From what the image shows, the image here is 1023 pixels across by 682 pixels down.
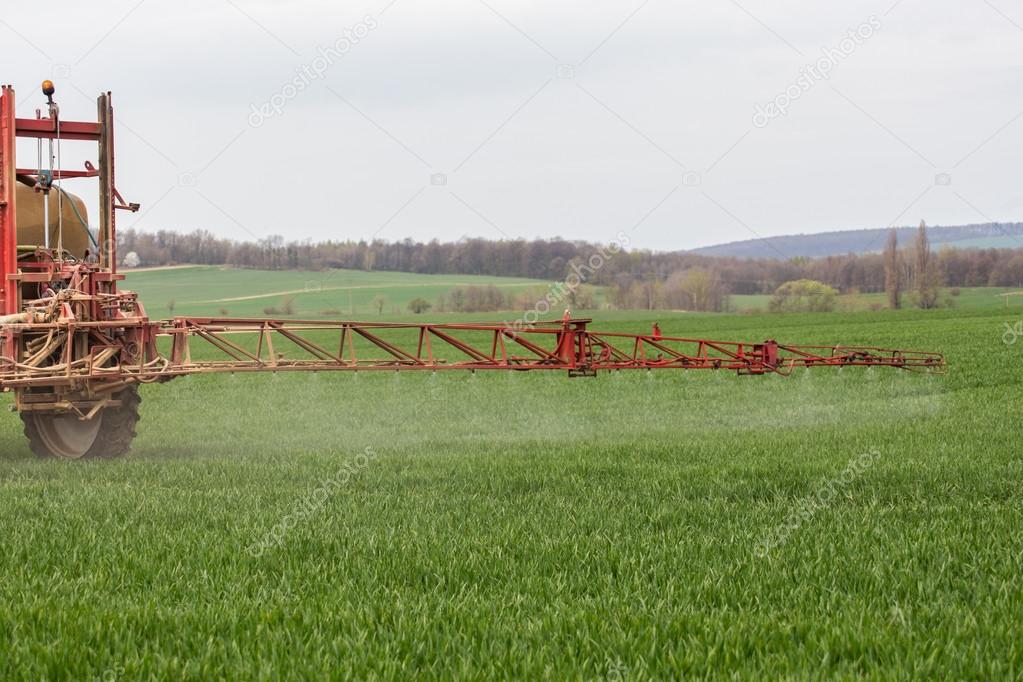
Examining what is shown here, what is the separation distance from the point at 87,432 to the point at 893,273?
6614 cm

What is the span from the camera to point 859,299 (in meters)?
71.5

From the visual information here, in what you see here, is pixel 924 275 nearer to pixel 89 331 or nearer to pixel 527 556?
pixel 89 331

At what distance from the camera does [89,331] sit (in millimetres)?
Result: 12023

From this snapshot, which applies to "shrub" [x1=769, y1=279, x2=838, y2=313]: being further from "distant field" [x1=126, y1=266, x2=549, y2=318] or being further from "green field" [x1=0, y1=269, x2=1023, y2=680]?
"green field" [x1=0, y1=269, x2=1023, y2=680]

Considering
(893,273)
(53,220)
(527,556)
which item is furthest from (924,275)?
(527,556)

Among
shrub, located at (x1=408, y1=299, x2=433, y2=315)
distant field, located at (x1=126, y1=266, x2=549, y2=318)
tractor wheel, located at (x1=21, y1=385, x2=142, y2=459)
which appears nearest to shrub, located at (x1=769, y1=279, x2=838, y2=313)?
distant field, located at (x1=126, y1=266, x2=549, y2=318)

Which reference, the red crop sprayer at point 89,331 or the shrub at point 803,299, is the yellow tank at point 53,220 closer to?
the red crop sprayer at point 89,331

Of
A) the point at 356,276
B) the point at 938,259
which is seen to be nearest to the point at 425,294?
the point at 356,276

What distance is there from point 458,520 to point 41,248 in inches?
277

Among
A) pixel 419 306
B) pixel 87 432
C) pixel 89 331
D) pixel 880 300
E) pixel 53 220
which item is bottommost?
pixel 419 306

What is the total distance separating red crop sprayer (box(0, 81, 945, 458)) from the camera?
11.7m

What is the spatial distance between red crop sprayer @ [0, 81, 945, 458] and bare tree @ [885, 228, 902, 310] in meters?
59.1

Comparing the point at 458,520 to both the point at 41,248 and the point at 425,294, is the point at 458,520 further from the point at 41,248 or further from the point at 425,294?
the point at 425,294

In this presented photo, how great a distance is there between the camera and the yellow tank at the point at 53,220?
1273 cm
